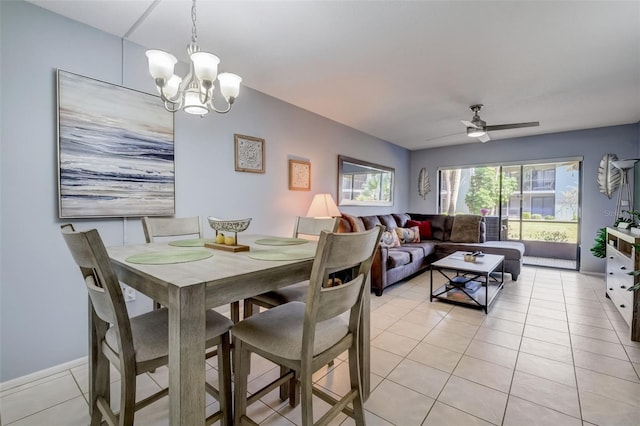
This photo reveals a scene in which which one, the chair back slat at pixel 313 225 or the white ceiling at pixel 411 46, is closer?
the white ceiling at pixel 411 46

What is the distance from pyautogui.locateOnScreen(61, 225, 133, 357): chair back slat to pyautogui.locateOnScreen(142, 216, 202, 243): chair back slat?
2.68ft

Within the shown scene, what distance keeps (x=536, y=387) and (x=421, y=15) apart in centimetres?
241

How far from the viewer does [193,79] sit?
176cm

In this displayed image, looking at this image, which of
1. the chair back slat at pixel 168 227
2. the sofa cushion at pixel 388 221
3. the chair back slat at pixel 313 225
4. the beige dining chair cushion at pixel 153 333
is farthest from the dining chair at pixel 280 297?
the sofa cushion at pixel 388 221

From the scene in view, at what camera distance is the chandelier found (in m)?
1.37

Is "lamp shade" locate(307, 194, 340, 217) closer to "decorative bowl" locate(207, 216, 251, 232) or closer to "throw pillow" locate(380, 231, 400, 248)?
"throw pillow" locate(380, 231, 400, 248)

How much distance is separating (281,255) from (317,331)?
37 cm

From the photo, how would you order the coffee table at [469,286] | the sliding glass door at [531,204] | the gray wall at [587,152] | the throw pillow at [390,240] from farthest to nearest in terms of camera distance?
the sliding glass door at [531,204] < the gray wall at [587,152] < the throw pillow at [390,240] < the coffee table at [469,286]

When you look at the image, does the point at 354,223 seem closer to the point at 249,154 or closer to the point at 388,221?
the point at 388,221

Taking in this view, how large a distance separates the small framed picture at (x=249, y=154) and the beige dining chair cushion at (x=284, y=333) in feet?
6.22

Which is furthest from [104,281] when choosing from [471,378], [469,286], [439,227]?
[439,227]

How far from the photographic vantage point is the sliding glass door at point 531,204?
5145 millimetres

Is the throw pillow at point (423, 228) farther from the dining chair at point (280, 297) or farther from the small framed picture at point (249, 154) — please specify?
the dining chair at point (280, 297)

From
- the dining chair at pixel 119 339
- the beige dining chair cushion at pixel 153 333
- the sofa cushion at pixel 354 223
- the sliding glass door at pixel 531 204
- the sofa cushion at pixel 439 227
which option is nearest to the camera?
the dining chair at pixel 119 339
